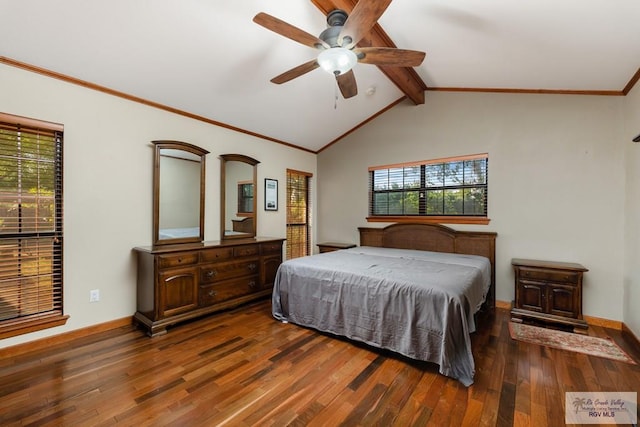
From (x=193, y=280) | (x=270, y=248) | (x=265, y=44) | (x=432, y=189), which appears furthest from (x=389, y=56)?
(x=193, y=280)

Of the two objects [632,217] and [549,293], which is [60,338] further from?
[632,217]

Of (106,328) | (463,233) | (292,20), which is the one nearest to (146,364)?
(106,328)

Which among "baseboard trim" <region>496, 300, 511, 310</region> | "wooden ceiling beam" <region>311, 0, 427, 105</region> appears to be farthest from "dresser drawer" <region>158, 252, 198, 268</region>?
"baseboard trim" <region>496, 300, 511, 310</region>

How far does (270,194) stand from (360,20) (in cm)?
326

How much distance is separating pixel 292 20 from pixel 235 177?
224cm

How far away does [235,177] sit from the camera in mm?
4184

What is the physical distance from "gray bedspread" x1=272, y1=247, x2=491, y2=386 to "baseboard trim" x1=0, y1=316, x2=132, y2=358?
1655mm

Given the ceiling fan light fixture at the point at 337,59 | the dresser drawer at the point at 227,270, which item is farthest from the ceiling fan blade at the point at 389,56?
the dresser drawer at the point at 227,270

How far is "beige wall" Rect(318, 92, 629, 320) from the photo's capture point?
318 centimetres

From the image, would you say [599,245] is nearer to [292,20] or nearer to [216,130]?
[292,20]

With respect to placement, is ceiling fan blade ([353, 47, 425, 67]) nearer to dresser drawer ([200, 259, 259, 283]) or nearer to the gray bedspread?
the gray bedspread

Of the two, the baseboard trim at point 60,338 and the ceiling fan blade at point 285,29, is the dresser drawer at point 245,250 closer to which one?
the baseboard trim at point 60,338

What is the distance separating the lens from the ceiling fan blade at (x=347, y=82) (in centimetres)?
252

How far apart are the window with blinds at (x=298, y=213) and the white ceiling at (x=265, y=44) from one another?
186 cm
